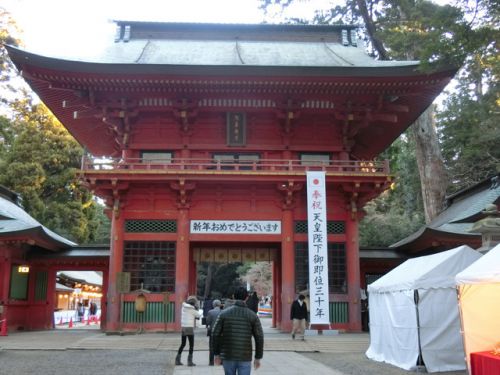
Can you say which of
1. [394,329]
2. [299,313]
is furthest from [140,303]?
[394,329]

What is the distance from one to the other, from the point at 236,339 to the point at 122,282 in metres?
11.8

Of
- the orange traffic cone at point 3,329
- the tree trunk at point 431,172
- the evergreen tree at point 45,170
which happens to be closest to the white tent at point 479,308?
the orange traffic cone at point 3,329

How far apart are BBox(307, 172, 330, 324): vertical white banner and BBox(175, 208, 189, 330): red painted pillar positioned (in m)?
4.17

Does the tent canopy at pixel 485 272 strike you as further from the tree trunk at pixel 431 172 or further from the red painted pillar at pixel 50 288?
the red painted pillar at pixel 50 288

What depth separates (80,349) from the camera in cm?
1389

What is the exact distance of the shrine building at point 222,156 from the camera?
1677 cm

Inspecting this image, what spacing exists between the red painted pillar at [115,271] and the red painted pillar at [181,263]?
1.93 m

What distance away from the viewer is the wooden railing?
1722 centimetres

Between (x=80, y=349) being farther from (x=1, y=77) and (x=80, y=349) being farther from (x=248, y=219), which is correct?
(x=1, y=77)

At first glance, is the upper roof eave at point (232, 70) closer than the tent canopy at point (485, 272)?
No

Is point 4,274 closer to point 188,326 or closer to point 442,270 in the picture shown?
point 188,326

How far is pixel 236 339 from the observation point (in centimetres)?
575

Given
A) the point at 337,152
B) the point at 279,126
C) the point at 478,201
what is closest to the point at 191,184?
the point at 279,126

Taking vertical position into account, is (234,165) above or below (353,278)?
above
